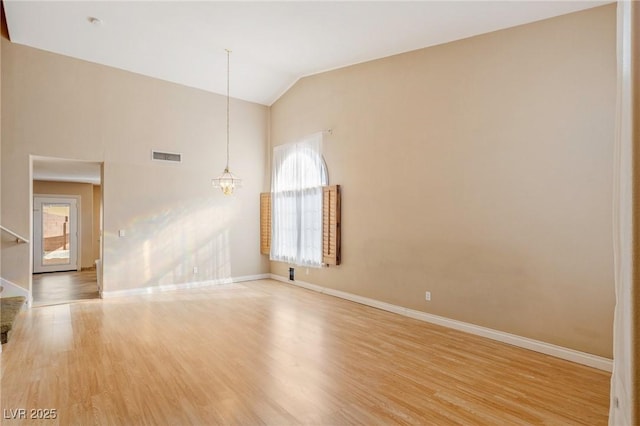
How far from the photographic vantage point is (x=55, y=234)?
30.8ft

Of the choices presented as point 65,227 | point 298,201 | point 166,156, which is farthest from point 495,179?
point 65,227

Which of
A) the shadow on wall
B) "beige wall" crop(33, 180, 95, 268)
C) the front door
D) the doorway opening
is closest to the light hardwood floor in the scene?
Answer: the shadow on wall

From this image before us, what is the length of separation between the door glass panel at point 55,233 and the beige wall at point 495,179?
855 cm

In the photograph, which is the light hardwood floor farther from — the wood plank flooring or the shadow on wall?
the shadow on wall

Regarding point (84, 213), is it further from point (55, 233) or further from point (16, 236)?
point (16, 236)

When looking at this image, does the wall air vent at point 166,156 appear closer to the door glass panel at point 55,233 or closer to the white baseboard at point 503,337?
the white baseboard at point 503,337

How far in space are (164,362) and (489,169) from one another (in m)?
4.12

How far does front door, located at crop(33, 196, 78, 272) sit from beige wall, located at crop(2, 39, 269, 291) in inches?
185

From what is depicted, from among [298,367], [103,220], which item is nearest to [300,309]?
[298,367]

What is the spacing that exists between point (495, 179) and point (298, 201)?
3723 mm

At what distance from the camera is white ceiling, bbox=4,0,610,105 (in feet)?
12.3

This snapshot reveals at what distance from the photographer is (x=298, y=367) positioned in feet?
10.6

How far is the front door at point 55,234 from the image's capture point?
912cm

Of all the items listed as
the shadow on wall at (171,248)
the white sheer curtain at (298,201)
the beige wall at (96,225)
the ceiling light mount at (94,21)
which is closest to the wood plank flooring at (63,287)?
the shadow on wall at (171,248)
